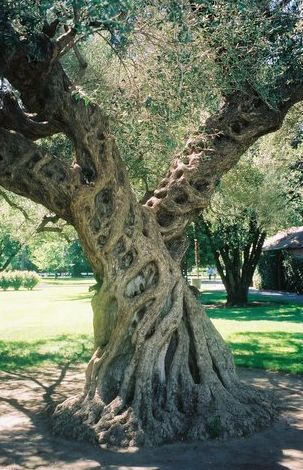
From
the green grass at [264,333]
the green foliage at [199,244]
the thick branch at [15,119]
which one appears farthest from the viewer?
the green foliage at [199,244]

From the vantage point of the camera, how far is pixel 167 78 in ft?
29.5

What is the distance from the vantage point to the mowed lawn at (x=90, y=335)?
1513 centimetres

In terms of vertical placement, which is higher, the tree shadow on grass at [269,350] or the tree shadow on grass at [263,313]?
the tree shadow on grass at [263,313]

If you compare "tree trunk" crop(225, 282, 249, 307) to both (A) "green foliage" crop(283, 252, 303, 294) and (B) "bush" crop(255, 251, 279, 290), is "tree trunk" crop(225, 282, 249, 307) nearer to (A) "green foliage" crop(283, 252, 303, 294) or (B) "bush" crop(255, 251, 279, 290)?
(A) "green foliage" crop(283, 252, 303, 294)

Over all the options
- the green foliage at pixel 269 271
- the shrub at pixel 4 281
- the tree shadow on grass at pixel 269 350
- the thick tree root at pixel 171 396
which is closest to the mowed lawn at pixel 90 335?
the tree shadow on grass at pixel 269 350

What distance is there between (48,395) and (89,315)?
1769cm

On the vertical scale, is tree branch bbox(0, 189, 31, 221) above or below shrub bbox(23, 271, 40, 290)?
above

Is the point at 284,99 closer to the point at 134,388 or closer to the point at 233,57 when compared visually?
the point at 233,57

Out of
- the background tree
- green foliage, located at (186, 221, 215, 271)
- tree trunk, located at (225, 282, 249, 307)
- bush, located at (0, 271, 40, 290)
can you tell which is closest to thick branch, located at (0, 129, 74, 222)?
the background tree

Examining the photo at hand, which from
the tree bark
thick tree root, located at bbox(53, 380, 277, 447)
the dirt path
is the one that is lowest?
the dirt path

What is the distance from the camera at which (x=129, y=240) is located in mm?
8812

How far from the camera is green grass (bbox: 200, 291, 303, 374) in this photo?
14375mm

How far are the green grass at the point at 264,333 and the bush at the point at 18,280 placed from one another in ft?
102

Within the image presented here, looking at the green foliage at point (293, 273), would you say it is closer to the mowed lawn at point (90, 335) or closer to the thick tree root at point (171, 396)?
the mowed lawn at point (90, 335)
